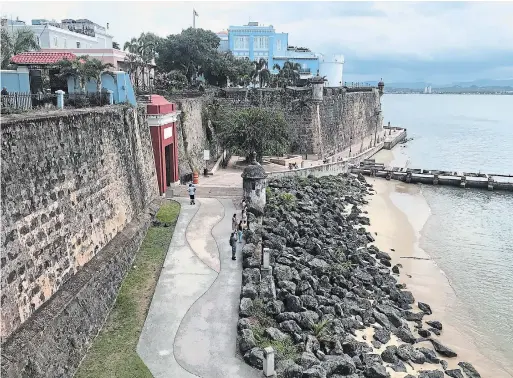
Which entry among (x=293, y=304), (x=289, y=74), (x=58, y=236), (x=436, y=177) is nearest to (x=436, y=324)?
(x=293, y=304)

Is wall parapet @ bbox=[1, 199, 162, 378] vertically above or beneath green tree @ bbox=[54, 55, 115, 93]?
beneath

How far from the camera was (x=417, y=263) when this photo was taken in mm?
22875

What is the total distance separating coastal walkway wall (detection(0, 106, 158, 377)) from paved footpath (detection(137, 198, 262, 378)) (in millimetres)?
1499

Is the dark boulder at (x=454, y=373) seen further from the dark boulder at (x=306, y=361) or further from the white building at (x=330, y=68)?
the white building at (x=330, y=68)

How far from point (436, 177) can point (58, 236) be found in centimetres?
3561

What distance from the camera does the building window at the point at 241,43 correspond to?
287 ft

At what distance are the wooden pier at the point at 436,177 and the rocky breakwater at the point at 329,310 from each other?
18326 millimetres

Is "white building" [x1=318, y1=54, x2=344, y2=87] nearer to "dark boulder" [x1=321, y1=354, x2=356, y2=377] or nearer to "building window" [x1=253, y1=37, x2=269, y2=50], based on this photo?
"building window" [x1=253, y1=37, x2=269, y2=50]

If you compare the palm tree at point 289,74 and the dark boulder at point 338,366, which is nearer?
the dark boulder at point 338,366

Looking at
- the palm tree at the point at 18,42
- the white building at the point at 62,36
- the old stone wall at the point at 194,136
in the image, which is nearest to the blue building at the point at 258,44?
the white building at the point at 62,36

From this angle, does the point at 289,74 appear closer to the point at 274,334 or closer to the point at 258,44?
the point at 258,44

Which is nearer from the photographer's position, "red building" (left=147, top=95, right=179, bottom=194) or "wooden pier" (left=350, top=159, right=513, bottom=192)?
"red building" (left=147, top=95, right=179, bottom=194)

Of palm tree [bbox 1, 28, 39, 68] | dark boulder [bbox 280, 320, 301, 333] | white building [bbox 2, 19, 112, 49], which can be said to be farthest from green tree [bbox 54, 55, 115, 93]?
white building [bbox 2, 19, 112, 49]

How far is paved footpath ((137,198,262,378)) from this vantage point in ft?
37.4
